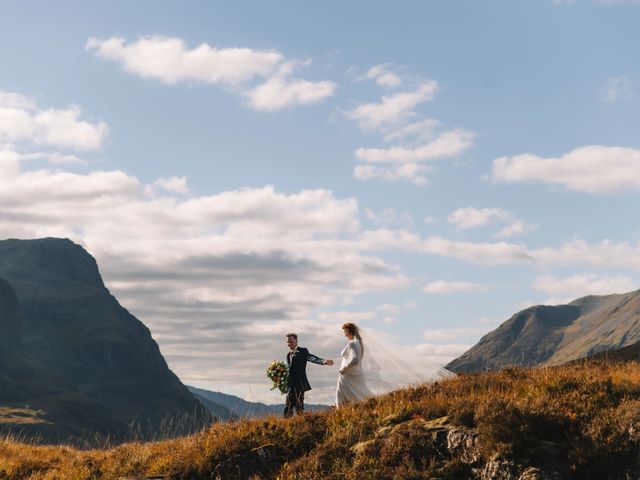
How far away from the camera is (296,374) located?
22641 mm

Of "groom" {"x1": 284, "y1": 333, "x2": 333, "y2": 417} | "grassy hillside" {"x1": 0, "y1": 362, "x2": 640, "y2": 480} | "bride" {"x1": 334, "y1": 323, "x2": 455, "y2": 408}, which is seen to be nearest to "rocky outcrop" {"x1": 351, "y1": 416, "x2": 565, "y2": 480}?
"grassy hillside" {"x1": 0, "y1": 362, "x2": 640, "y2": 480}

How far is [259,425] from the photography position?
17516 mm

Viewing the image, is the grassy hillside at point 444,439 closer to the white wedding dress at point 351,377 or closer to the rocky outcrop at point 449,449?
the rocky outcrop at point 449,449

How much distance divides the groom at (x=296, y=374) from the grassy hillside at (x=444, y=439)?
4.18m

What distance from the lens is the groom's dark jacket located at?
2258 centimetres

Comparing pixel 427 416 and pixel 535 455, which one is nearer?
pixel 535 455

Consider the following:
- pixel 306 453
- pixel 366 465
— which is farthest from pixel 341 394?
pixel 366 465

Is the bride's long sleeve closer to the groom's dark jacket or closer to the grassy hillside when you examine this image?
the groom's dark jacket

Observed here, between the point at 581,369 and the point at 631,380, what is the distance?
371 centimetres

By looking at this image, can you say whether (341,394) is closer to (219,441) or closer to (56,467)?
(219,441)

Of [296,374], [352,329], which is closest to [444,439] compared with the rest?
[352,329]

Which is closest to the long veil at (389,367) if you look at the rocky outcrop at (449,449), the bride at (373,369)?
the bride at (373,369)

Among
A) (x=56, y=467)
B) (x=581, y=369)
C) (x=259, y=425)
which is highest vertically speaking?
(x=581, y=369)

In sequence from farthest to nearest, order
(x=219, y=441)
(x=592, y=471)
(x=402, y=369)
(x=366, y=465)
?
(x=402, y=369)
(x=219, y=441)
(x=366, y=465)
(x=592, y=471)
